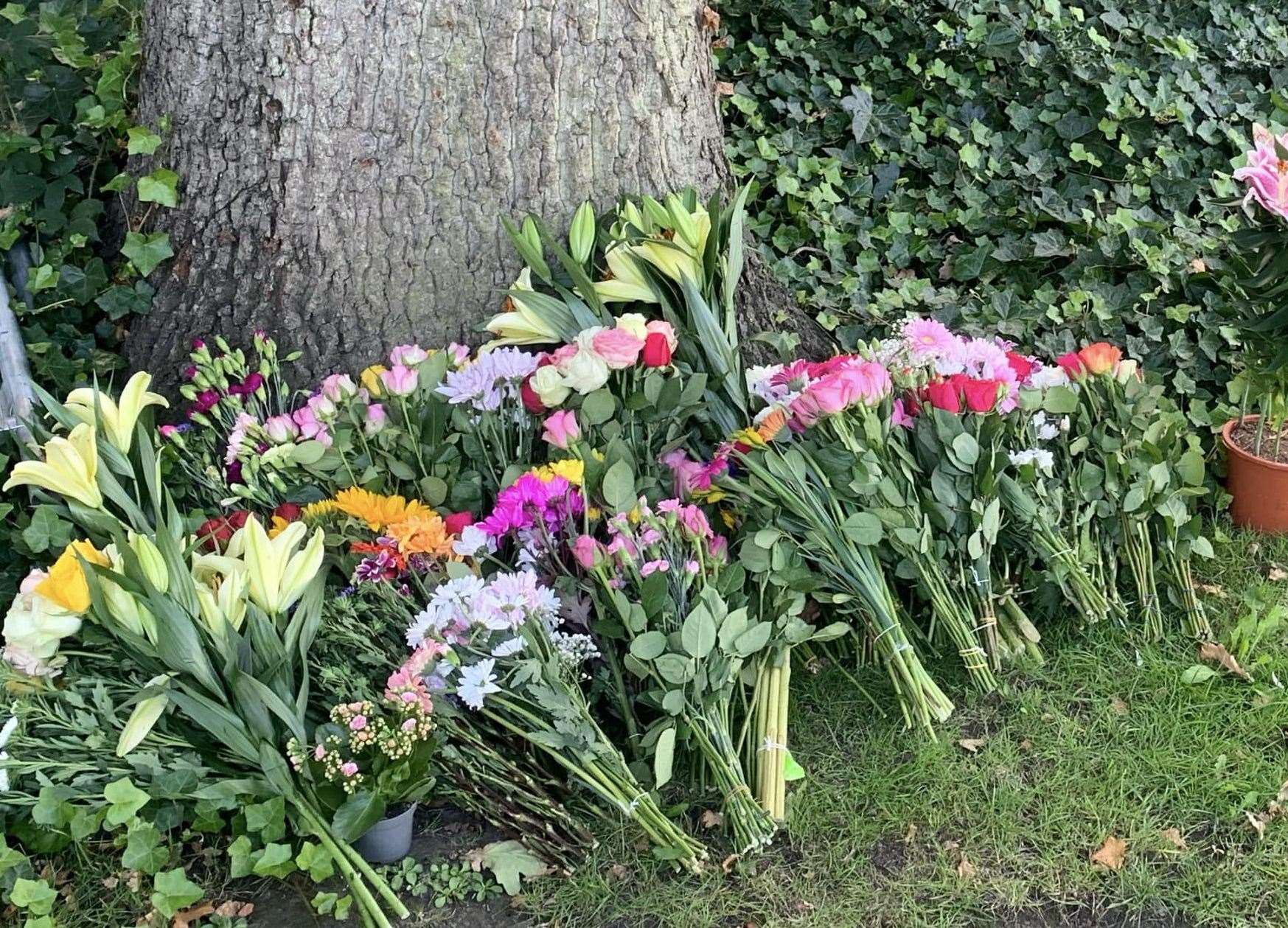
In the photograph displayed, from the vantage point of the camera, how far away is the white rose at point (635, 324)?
250 centimetres

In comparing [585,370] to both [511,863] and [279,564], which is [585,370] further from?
[511,863]

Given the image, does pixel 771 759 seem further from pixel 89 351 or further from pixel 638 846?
pixel 89 351

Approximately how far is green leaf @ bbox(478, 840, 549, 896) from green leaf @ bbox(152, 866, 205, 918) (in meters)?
0.50

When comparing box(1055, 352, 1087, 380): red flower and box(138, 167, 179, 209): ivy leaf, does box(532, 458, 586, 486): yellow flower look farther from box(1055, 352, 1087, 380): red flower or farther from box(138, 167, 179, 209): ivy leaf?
box(138, 167, 179, 209): ivy leaf

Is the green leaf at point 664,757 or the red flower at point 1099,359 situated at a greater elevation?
the red flower at point 1099,359

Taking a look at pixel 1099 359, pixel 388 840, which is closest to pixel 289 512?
pixel 388 840

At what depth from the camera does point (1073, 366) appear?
2.66 m

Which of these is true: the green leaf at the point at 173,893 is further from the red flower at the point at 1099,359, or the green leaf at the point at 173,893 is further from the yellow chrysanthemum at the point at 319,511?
the red flower at the point at 1099,359

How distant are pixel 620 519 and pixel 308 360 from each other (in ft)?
3.65

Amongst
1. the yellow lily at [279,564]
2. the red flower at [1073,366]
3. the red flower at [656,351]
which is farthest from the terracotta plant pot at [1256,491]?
the yellow lily at [279,564]

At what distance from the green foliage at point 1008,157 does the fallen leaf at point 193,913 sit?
2.35 m

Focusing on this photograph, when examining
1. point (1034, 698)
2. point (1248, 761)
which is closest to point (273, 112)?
point (1034, 698)

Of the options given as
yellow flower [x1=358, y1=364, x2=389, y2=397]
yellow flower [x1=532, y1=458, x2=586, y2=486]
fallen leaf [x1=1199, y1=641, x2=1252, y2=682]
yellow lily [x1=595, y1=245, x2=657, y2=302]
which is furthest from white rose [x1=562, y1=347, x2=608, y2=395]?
fallen leaf [x1=1199, y1=641, x2=1252, y2=682]

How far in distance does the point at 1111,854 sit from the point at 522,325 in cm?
164
